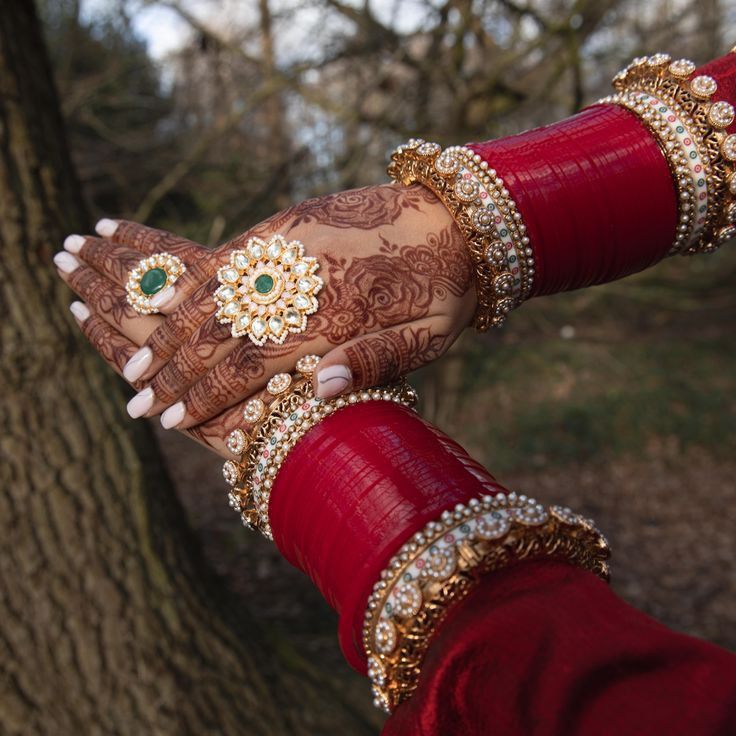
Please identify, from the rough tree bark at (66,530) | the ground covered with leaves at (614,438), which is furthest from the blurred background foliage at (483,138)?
the rough tree bark at (66,530)

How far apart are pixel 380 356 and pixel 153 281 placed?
426 mm

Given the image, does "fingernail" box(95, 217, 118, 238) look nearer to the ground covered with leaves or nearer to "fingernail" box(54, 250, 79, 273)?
"fingernail" box(54, 250, 79, 273)

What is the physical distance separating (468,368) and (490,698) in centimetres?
665

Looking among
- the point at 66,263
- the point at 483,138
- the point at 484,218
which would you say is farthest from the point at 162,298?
the point at 483,138

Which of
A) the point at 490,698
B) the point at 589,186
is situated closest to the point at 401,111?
the point at 589,186

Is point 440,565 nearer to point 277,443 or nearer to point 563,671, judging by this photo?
point 563,671

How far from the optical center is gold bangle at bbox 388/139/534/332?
1173 mm

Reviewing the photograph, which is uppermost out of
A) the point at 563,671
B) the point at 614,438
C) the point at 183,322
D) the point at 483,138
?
the point at 483,138

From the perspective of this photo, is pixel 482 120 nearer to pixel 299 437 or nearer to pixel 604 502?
pixel 604 502

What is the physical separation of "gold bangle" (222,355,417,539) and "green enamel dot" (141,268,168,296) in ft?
0.89

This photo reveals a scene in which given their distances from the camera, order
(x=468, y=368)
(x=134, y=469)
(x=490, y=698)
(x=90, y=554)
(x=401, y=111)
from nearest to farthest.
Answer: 1. (x=490, y=698)
2. (x=90, y=554)
3. (x=134, y=469)
4. (x=401, y=111)
5. (x=468, y=368)

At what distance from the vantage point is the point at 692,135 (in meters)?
1.21

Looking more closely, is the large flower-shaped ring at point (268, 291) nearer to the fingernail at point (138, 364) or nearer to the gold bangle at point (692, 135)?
the fingernail at point (138, 364)

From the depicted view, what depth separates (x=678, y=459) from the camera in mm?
5957
